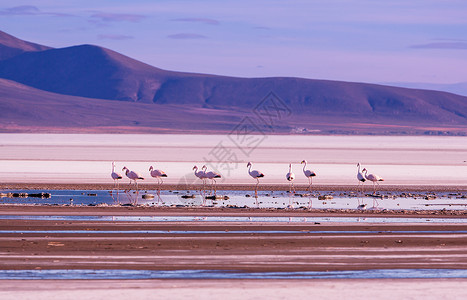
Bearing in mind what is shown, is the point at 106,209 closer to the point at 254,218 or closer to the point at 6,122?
the point at 254,218

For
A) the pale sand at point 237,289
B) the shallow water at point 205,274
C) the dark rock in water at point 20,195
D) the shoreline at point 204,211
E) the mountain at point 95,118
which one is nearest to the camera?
the pale sand at point 237,289

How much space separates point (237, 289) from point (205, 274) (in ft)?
3.49

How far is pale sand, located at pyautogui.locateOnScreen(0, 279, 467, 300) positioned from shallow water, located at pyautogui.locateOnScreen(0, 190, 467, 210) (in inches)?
418

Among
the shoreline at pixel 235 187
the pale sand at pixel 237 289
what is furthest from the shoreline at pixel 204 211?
the pale sand at pixel 237 289

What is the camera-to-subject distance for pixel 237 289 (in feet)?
35.3

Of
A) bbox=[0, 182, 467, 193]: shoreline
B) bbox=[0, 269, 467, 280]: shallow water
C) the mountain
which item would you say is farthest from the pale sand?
the mountain

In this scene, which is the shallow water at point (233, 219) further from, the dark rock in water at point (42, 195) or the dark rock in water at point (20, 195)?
the dark rock in water at point (20, 195)

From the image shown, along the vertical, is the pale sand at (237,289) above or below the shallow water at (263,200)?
below

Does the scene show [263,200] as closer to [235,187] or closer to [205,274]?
[235,187]

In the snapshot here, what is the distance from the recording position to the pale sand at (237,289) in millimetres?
10352

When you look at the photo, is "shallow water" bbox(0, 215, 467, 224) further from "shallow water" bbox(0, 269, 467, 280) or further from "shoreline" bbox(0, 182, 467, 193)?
"shoreline" bbox(0, 182, 467, 193)

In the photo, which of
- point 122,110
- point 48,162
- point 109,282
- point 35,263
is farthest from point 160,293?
point 122,110

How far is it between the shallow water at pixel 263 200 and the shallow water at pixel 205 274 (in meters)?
9.81

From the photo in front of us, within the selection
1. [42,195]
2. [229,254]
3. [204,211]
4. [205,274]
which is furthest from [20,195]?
[205,274]
